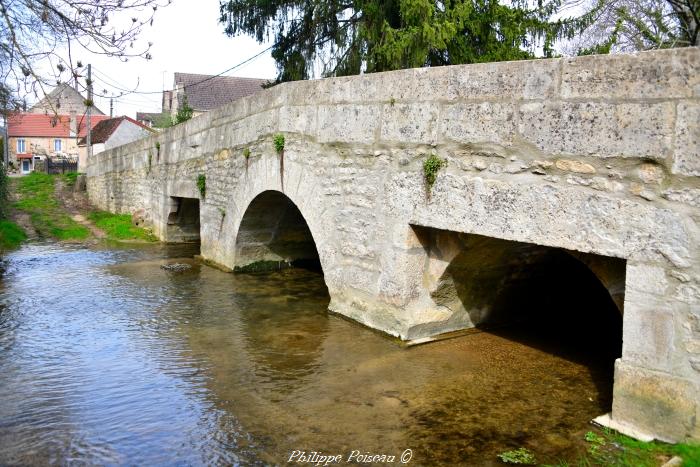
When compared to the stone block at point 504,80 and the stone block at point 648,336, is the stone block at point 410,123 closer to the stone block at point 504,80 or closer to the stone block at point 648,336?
the stone block at point 504,80

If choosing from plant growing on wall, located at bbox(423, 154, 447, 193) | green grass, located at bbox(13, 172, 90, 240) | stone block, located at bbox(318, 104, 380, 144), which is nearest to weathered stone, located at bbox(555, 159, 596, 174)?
plant growing on wall, located at bbox(423, 154, 447, 193)

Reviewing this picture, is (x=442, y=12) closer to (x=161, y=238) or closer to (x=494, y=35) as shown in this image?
(x=494, y=35)

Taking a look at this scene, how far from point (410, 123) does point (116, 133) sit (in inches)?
1330

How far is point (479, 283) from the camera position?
209 inches

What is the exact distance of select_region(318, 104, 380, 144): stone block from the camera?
5398mm

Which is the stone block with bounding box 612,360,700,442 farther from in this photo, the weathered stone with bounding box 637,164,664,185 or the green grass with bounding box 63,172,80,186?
the green grass with bounding box 63,172,80,186

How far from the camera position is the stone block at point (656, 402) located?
3.18 metres

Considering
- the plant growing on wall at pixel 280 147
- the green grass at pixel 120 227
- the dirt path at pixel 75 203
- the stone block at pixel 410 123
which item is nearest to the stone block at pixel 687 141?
the stone block at pixel 410 123

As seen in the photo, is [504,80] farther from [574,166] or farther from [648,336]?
[648,336]

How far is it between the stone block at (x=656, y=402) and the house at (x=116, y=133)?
114 feet

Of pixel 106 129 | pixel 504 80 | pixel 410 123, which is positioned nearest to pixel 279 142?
pixel 410 123

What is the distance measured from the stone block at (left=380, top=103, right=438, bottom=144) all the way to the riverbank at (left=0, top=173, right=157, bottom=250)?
913 cm

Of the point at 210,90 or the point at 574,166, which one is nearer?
the point at 574,166

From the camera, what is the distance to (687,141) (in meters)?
3.21
